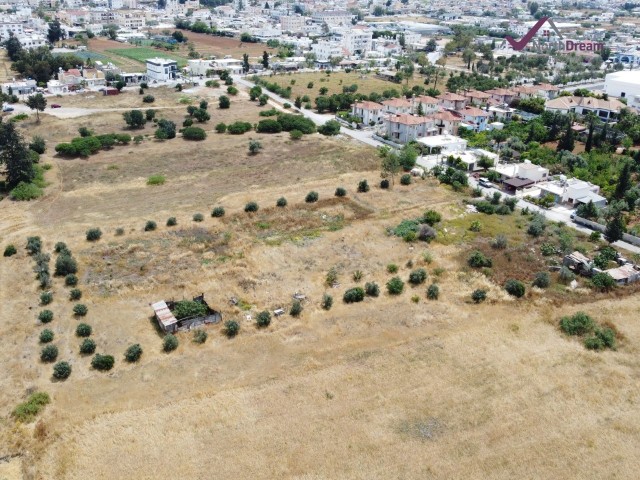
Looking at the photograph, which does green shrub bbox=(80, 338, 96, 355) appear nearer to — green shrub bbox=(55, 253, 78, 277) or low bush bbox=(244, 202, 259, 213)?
green shrub bbox=(55, 253, 78, 277)

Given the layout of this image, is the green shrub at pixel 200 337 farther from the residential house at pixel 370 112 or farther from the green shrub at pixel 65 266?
the residential house at pixel 370 112

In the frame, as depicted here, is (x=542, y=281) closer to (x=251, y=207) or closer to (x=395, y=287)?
(x=395, y=287)

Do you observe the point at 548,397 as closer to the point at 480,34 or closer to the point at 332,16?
the point at 480,34

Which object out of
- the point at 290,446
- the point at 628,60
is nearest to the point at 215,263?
the point at 290,446

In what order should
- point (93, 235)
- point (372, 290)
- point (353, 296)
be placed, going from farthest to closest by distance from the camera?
1. point (93, 235)
2. point (372, 290)
3. point (353, 296)

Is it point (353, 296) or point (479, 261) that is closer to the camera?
point (353, 296)

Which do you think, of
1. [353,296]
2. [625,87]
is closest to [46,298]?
[353,296]
